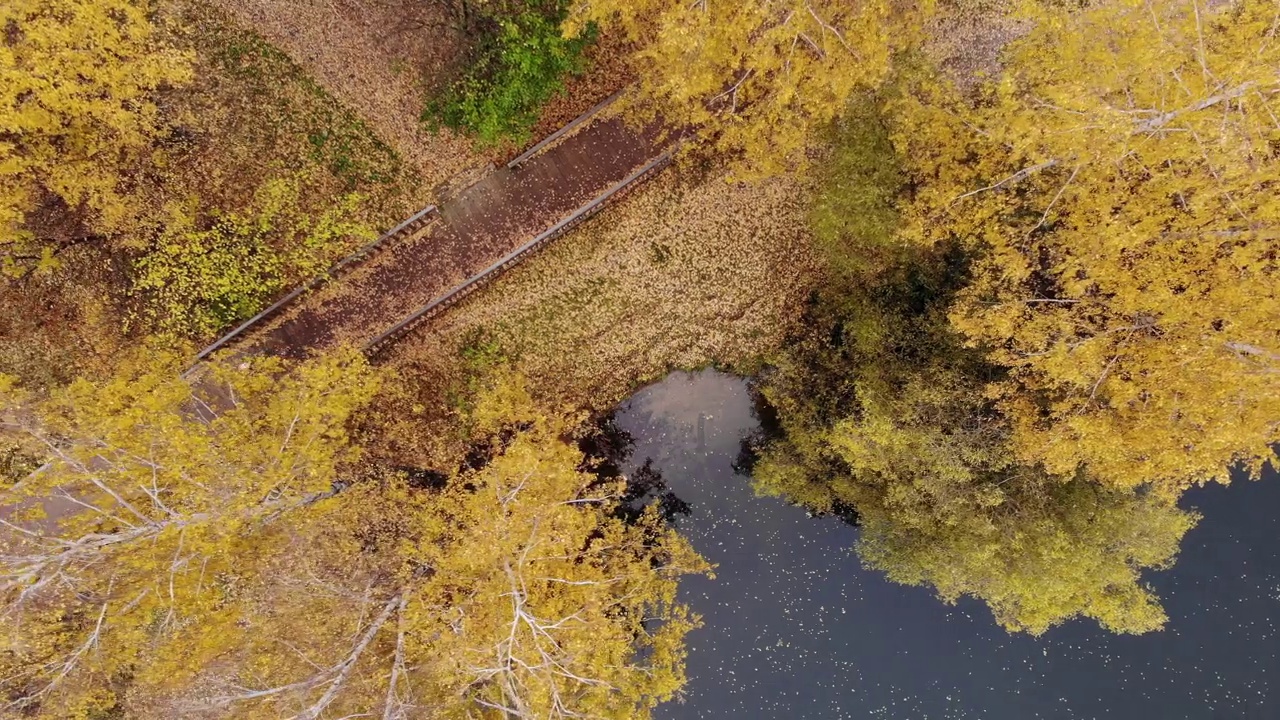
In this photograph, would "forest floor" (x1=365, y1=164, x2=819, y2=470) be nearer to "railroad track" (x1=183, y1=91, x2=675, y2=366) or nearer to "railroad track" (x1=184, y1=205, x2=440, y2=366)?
"railroad track" (x1=183, y1=91, x2=675, y2=366)

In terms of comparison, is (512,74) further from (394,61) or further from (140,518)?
(140,518)

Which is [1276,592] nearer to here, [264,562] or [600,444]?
[600,444]

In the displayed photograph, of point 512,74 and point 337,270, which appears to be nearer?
point 512,74

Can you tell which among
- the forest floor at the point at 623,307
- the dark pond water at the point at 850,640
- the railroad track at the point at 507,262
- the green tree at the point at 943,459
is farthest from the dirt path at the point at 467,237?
the dark pond water at the point at 850,640

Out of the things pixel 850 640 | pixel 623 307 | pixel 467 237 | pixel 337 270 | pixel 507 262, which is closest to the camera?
pixel 337 270

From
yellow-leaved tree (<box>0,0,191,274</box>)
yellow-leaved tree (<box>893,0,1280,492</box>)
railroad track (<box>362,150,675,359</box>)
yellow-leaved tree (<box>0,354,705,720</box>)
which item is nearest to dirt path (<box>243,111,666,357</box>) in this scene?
railroad track (<box>362,150,675,359</box>)

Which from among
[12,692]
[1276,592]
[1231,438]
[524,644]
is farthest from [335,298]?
[1276,592]

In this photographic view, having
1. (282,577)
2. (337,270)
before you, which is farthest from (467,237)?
(282,577)
